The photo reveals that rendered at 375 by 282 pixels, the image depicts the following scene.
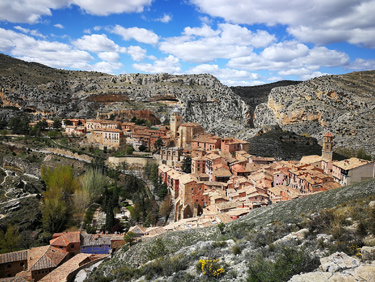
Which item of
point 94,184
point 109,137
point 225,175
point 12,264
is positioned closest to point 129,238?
point 12,264

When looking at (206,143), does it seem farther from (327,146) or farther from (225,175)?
(327,146)

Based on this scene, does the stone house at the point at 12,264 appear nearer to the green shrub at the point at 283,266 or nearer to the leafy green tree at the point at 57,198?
the leafy green tree at the point at 57,198

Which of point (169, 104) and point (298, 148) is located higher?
point (169, 104)

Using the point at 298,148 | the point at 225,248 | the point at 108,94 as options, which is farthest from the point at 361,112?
the point at 108,94

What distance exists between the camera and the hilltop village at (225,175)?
78.6 ft

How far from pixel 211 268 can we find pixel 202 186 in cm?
2049

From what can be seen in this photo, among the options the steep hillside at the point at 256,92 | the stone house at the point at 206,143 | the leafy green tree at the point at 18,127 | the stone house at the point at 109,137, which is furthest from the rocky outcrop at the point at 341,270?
the steep hillside at the point at 256,92

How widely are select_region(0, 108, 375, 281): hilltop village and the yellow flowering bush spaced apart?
30.9ft

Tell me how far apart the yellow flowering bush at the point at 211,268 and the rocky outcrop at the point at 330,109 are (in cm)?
4474

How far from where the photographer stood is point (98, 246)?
24.0m

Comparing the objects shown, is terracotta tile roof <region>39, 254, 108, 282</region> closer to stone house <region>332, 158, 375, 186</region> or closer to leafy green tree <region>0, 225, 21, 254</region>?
leafy green tree <region>0, 225, 21, 254</region>

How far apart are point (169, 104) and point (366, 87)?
1954 inches

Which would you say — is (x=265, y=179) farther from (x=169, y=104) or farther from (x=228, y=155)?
(x=169, y=104)

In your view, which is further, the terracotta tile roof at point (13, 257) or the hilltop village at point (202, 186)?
the hilltop village at point (202, 186)
